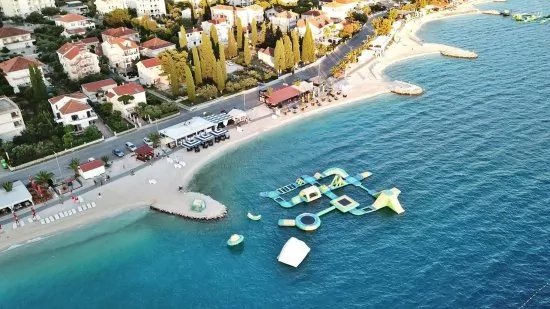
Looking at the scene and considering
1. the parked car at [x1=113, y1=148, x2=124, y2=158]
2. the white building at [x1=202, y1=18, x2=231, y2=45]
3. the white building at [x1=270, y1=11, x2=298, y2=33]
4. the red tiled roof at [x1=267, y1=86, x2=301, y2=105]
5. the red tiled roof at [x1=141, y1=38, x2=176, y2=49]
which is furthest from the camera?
the white building at [x1=270, y1=11, x2=298, y2=33]

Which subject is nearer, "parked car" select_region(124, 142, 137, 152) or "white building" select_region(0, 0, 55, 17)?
"parked car" select_region(124, 142, 137, 152)

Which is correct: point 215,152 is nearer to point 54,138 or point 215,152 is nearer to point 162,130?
point 162,130

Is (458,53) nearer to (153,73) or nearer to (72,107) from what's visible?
(153,73)

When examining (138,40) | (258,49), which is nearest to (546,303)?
(258,49)

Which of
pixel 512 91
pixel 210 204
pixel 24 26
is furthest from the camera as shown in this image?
pixel 24 26

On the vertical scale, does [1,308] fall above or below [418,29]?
below

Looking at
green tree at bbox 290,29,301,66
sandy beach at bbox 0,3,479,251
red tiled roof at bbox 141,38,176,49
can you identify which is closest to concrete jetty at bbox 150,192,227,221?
sandy beach at bbox 0,3,479,251

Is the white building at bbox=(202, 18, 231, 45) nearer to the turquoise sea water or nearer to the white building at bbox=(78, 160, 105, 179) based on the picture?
the turquoise sea water

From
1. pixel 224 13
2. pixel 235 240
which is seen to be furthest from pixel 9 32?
pixel 235 240

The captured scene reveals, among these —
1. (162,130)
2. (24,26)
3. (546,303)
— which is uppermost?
(24,26)
